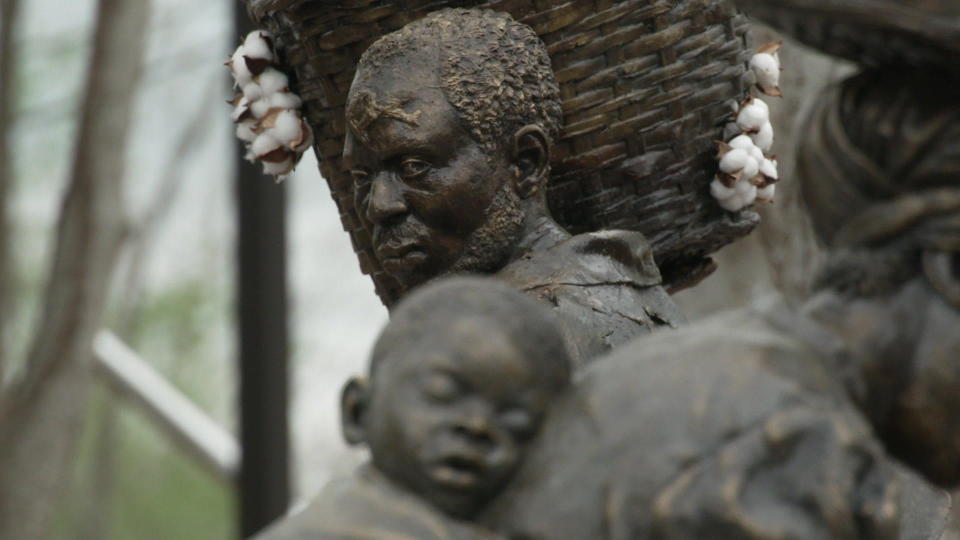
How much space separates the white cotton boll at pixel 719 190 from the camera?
9.46 feet

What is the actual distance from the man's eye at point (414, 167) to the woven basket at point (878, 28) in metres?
0.98

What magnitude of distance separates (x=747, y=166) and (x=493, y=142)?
401 millimetres

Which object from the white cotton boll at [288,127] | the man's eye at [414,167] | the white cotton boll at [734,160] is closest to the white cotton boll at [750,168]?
the white cotton boll at [734,160]

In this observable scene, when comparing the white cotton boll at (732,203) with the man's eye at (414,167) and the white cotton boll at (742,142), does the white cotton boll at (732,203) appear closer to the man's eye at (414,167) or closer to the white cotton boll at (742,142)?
the white cotton boll at (742,142)

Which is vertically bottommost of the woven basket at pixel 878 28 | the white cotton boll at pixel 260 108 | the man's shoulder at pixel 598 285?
the man's shoulder at pixel 598 285

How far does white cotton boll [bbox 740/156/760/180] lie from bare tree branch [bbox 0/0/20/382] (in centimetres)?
524

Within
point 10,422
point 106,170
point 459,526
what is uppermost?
point 459,526

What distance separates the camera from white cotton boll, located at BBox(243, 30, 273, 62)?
2898mm

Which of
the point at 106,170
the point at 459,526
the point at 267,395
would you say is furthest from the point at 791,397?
the point at 106,170

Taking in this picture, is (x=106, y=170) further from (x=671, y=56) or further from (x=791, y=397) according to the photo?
(x=791, y=397)

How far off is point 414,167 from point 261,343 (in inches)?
149

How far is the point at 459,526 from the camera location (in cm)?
162

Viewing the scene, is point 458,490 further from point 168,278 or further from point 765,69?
point 168,278

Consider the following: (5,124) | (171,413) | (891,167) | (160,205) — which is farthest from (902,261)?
(160,205)
